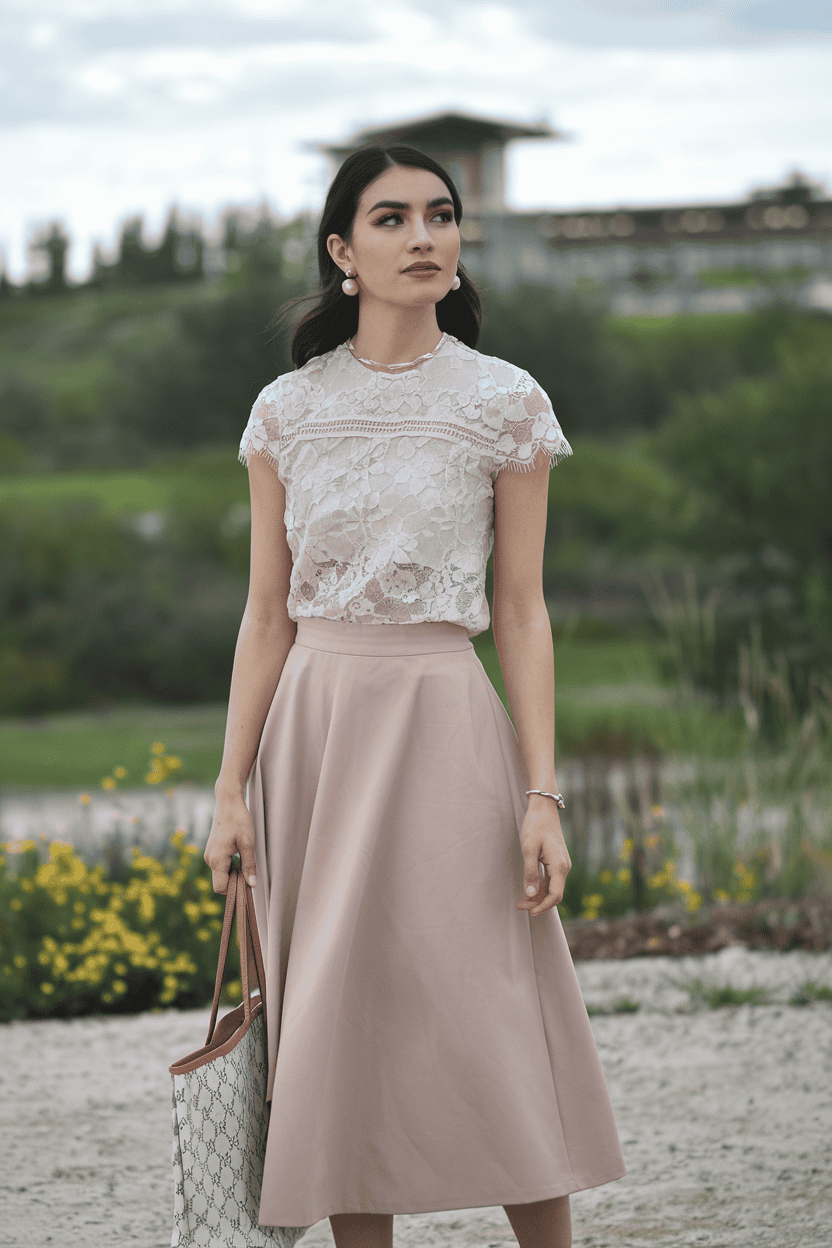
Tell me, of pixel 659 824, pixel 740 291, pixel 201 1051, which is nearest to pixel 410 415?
pixel 201 1051

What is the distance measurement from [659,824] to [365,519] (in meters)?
3.92

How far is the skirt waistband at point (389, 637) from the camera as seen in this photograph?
223 cm

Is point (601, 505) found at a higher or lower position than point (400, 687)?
lower

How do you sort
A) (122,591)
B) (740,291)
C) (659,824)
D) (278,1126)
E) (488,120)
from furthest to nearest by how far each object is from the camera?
(740,291) → (488,120) → (122,591) → (659,824) → (278,1126)

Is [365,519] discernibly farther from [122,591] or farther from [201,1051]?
[122,591]

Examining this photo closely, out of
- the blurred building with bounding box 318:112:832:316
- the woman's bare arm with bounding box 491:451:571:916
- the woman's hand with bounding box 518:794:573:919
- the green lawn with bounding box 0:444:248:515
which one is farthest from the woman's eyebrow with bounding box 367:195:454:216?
the blurred building with bounding box 318:112:832:316

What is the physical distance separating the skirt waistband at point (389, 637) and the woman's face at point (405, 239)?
0.51m

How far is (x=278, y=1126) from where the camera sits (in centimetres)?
214

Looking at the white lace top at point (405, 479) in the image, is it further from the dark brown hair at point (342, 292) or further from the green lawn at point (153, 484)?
the green lawn at point (153, 484)

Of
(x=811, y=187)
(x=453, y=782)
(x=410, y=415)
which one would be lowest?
(x=453, y=782)

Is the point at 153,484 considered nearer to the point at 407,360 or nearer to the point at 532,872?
the point at 407,360

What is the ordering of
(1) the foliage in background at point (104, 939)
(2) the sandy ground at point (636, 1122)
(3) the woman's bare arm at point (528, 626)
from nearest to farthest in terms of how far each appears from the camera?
(3) the woman's bare arm at point (528, 626) < (2) the sandy ground at point (636, 1122) < (1) the foliage in background at point (104, 939)

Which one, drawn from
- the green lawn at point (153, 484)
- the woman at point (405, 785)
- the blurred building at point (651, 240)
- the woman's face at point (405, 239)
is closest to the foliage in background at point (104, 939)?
the woman at point (405, 785)

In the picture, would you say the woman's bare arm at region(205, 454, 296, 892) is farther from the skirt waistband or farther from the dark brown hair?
the dark brown hair
